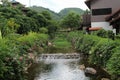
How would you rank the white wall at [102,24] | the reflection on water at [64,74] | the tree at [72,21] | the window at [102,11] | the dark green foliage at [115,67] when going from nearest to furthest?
the dark green foliage at [115,67] < the reflection on water at [64,74] < the white wall at [102,24] < the window at [102,11] < the tree at [72,21]

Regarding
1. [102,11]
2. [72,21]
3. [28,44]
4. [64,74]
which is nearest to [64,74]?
[64,74]

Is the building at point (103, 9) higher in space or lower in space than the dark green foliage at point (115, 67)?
higher

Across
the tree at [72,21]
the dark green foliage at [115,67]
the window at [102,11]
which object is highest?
the window at [102,11]

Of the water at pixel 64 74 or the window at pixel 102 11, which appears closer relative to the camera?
the water at pixel 64 74

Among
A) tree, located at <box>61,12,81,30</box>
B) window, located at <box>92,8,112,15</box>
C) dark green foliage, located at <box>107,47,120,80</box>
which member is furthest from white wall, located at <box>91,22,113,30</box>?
tree, located at <box>61,12,81,30</box>

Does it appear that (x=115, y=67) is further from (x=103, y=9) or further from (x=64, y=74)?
A: (x=103, y=9)

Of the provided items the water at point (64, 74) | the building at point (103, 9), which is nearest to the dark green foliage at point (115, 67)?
the water at point (64, 74)

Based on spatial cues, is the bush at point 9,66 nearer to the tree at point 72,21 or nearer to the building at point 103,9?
the building at point 103,9

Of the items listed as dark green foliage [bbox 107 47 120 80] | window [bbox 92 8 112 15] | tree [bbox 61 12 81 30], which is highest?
window [bbox 92 8 112 15]

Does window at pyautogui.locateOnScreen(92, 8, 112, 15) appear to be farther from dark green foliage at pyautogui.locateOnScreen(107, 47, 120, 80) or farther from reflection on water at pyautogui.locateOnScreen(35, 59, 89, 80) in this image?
dark green foliage at pyautogui.locateOnScreen(107, 47, 120, 80)

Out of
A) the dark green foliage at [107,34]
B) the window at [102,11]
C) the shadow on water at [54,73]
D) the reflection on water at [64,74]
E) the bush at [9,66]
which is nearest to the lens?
the bush at [9,66]

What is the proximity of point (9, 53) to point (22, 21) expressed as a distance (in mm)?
36029

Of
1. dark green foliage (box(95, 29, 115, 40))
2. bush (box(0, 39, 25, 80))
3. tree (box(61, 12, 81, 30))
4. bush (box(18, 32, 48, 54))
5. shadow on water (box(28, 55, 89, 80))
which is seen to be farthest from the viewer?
tree (box(61, 12, 81, 30))

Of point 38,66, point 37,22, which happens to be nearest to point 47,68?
point 38,66
